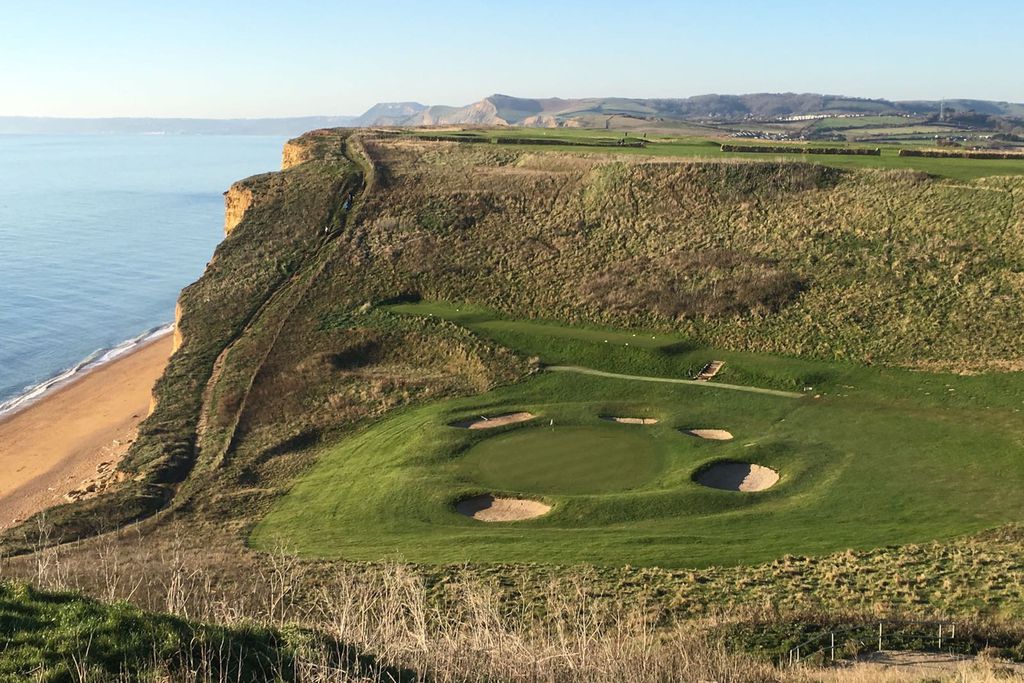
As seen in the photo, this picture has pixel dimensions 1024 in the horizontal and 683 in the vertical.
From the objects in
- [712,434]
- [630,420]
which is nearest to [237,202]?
[630,420]

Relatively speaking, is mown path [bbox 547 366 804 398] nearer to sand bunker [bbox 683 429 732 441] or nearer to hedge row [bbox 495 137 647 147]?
sand bunker [bbox 683 429 732 441]

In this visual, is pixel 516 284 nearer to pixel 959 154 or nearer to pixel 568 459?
pixel 568 459

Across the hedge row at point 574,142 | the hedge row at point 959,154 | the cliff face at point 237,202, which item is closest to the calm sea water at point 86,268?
the cliff face at point 237,202

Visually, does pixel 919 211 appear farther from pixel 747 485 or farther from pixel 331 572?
pixel 331 572

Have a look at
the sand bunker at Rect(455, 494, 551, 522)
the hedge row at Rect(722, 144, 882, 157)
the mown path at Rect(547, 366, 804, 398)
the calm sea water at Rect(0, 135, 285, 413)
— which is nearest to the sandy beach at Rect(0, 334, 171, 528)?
the calm sea water at Rect(0, 135, 285, 413)

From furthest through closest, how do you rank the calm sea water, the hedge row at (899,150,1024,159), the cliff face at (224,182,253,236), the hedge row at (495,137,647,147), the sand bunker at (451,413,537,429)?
1. the hedge row at (495,137,647,147)
2. the calm sea water
3. the cliff face at (224,182,253,236)
4. the hedge row at (899,150,1024,159)
5. the sand bunker at (451,413,537,429)

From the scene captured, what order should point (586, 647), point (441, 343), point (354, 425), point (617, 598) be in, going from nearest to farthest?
point (586, 647), point (617, 598), point (354, 425), point (441, 343)

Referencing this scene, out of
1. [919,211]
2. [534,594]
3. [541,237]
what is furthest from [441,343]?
[919,211]
